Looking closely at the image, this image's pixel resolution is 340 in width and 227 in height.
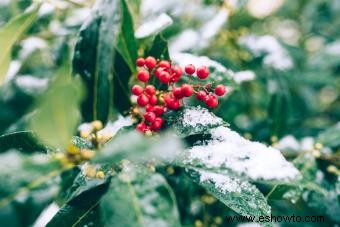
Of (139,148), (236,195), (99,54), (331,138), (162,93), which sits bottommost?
(331,138)

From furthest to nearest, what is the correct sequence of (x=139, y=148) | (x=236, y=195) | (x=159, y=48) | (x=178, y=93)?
1. (x=159, y=48)
2. (x=178, y=93)
3. (x=236, y=195)
4. (x=139, y=148)

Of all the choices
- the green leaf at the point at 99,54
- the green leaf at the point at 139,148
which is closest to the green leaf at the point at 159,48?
the green leaf at the point at 99,54

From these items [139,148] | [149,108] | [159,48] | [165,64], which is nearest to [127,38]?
[159,48]

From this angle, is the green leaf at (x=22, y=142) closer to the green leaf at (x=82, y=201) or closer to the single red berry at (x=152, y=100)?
the green leaf at (x=82, y=201)

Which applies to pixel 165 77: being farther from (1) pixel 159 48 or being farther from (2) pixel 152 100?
(1) pixel 159 48

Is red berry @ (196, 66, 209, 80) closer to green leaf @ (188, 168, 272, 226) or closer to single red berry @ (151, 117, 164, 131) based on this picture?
single red berry @ (151, 117, 164, 131)

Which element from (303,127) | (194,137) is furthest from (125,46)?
(303,127)

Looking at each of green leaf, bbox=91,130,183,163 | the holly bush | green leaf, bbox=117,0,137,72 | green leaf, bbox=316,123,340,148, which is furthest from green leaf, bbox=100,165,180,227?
green leaf, bbox=316,123,340,148
